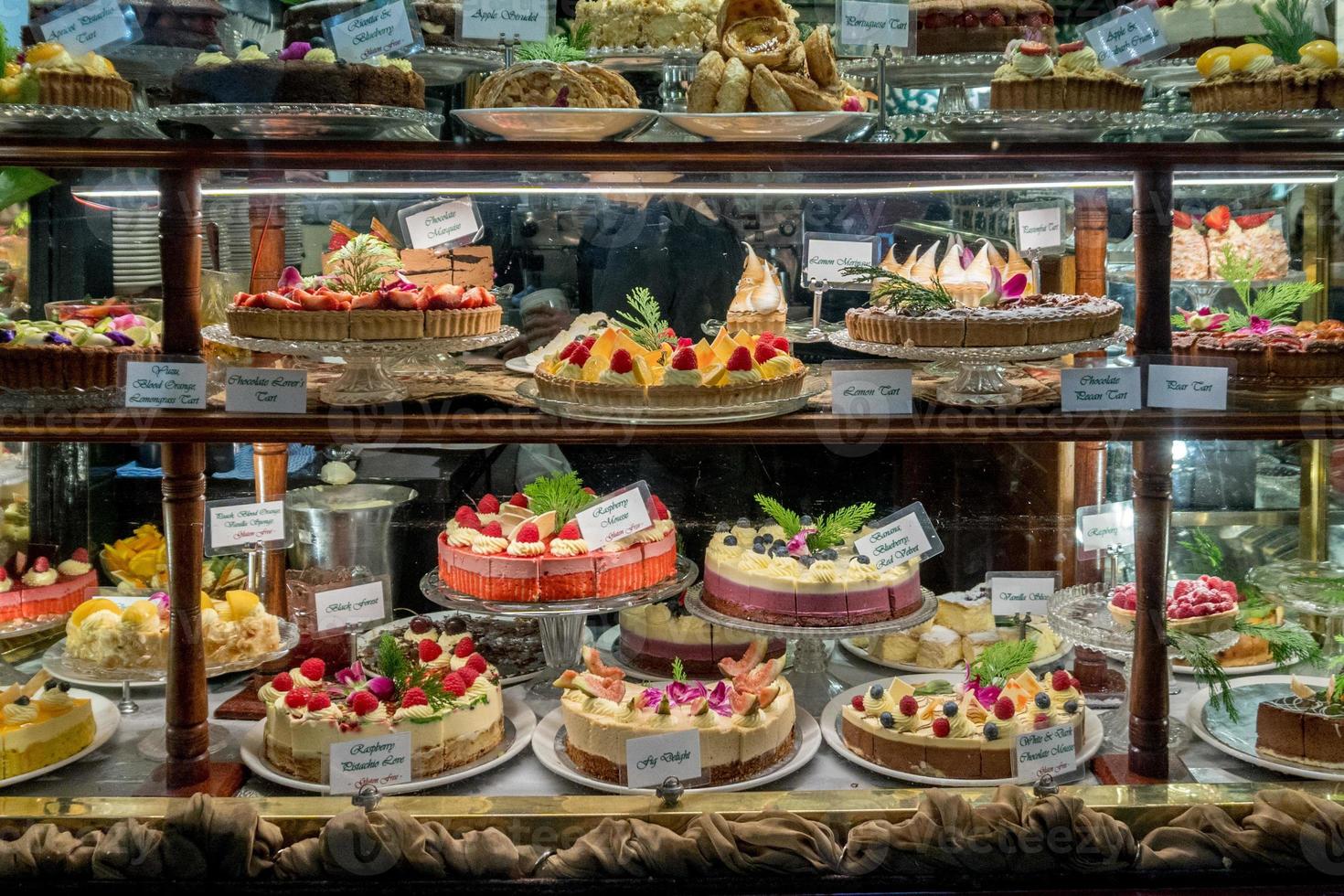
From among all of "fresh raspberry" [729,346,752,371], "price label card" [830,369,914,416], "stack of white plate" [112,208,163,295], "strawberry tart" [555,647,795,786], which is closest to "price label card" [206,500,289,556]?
"stack of white plate" [112,208,163,295]

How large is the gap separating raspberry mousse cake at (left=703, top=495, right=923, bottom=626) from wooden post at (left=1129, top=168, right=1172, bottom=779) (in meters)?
0.64

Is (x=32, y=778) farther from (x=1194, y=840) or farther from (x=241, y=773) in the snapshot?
(x=1194, y=840)

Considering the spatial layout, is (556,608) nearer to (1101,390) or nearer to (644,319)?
(644,319)

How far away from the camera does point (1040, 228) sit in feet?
9.68

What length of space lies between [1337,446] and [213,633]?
3.16 meters

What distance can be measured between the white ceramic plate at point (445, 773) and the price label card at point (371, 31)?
1.51m

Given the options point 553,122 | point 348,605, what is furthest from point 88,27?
point 348,605

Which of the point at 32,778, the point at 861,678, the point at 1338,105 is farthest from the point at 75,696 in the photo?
the point at 1338,105

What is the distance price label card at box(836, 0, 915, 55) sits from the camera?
251 cm

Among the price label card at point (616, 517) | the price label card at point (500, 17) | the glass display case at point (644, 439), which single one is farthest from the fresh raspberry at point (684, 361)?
the price label card at point (500, 17)

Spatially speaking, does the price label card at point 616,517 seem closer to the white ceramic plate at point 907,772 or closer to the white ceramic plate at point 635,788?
the white ceramic plate at point 635,788

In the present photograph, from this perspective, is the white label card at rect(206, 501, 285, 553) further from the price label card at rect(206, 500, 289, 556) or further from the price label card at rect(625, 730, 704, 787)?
the price label card at rect(625, 730, 704, 787)

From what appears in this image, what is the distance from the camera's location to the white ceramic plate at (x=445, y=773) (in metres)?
2.67

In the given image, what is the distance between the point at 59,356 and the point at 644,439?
3.88 ft
